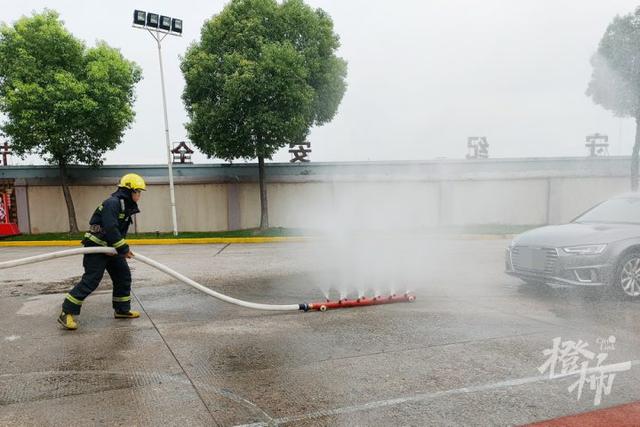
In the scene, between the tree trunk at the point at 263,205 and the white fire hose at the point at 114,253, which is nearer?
the white fire hose at the point at 114,253

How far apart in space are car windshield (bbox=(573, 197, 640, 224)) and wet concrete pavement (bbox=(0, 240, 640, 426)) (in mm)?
1139

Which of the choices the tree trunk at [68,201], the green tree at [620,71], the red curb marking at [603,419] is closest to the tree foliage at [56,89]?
the tree trunk at [68,201]

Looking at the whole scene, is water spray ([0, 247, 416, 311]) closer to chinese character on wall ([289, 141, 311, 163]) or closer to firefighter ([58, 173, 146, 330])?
firefighter ([58, 173, 146, 330])

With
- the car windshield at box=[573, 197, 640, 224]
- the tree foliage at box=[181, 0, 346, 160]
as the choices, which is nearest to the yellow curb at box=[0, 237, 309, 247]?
the tree foliage at box=[181, 0, 346, 160]

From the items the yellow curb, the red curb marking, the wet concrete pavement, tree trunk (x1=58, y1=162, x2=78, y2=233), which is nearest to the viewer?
the red curb marking

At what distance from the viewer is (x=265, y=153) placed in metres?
15.7

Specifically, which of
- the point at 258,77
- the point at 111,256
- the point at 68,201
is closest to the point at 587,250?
the point at 111,256

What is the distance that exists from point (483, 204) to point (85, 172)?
53.3ft

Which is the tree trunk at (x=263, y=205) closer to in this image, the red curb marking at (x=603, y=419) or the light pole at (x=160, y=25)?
the light pole at (x=160, y=25)

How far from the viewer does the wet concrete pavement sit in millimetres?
2930

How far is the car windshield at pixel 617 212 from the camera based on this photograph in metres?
6.03

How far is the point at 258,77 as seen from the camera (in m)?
14.5

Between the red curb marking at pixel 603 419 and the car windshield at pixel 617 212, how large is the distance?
12.8 feet

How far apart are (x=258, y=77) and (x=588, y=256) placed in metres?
11.6
